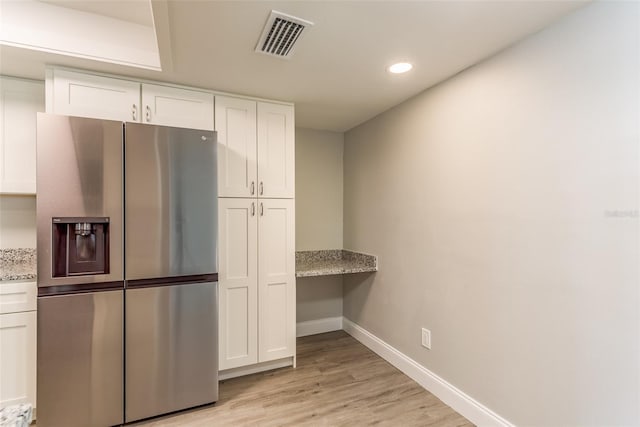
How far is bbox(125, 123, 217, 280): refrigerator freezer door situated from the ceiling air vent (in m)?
0.71

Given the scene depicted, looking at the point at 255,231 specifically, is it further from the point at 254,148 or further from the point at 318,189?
the point at 318,189

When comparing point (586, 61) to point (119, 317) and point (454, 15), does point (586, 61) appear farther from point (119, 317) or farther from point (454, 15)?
point (119, 317)

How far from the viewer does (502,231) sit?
183cm

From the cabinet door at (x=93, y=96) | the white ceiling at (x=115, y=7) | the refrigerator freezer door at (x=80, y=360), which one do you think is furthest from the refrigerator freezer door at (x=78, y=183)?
the white ceiling at (x=115, y=7)

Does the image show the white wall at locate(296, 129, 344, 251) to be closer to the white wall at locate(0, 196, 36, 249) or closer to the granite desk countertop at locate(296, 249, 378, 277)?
the granite desk countertop at locate(296, 249, 378, 277)

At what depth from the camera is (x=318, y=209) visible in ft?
11.6

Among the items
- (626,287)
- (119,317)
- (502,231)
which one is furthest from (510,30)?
(119,317)

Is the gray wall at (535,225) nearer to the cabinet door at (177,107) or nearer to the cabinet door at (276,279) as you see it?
the cabinet door at (276,279)

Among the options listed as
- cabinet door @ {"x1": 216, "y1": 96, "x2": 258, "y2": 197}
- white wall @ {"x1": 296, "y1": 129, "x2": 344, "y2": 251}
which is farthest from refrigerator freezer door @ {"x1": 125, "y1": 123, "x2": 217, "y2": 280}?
white wall @ {"x1": 296, "y1": 129, "x2": 344, "y2": 251}

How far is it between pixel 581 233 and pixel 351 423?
5.63ft

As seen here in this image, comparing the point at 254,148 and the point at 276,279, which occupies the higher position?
the point at 254,148

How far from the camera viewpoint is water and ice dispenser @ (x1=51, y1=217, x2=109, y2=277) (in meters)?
1.78

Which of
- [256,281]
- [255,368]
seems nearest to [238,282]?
[256,281]

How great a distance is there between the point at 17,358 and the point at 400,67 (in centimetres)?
310
